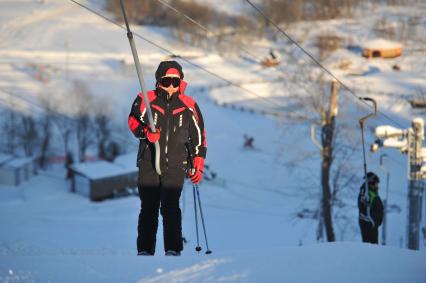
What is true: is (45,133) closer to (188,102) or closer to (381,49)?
(381,49)

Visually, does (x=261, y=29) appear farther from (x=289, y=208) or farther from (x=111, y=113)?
(x=289, y=208)

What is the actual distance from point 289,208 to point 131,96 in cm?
1168

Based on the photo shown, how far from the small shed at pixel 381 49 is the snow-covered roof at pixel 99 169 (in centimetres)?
1110

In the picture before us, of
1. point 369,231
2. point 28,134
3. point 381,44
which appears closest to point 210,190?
point 28,134

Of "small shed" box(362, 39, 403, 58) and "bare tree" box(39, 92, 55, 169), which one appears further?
"small shed" box(362, 39, 403, 58)

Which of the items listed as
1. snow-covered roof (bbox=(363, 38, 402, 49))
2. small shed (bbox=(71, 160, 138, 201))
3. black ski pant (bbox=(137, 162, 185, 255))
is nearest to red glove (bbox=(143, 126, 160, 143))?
black ski pant (bbox=(137, 162, 185, 255))

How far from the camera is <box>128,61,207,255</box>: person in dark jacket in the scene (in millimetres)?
4375

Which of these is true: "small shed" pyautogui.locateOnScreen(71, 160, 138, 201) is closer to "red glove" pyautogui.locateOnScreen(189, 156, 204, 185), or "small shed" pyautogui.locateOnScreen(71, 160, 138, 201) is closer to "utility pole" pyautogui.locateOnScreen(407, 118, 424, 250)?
"utility pole" pyautogui.locateOnScreen(407, 118, 424, 250)

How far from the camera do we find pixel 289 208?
1942cm

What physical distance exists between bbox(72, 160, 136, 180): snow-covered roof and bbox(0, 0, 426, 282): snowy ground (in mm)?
844

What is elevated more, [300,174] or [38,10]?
[38,10]

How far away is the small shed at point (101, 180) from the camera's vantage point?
2088 cm

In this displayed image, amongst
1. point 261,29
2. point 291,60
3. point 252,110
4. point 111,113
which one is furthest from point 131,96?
point 261,29

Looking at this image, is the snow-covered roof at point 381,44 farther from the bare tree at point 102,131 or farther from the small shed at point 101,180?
the small shed at point 101,180
